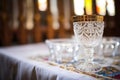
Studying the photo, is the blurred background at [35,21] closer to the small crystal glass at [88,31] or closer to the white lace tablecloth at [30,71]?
the white lace tablecloth at [30,71]

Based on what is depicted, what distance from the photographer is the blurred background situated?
9.00 feet

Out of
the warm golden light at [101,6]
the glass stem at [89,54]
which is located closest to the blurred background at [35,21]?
the warm golden light at [101,6]

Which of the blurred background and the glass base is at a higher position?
the blurred background

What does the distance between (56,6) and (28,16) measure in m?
0.58

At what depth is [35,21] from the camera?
2.99 metres

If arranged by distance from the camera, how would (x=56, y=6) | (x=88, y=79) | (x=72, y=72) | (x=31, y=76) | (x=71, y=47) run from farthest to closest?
(x=56, y=6)
(x=71, y=47)
(x=31, y=76)
(x=72, y=72)
(x=88, y=79)

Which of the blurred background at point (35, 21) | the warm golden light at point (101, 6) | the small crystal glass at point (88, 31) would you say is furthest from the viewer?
the blurred background at point (35, 21)

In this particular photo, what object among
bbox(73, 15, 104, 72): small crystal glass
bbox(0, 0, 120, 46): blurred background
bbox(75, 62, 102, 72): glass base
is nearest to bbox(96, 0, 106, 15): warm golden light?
bbox(73, 15, 104, 72): small crystal glass

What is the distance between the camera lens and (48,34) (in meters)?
3.13

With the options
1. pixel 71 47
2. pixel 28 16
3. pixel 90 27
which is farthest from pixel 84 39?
pixel 28 16

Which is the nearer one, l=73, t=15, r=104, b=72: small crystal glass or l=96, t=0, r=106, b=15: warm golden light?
l=73, t=15, r=104, b=72: small crystal glass

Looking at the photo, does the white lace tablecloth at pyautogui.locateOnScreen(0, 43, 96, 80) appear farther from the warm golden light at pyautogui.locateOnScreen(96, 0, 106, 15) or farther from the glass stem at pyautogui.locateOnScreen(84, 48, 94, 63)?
the warm golden light at pyautogui.locateOnScreen(96, 0, 106, 15)

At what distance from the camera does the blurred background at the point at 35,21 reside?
2744 millimetres

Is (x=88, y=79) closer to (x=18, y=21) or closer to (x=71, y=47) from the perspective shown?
(x=71, y=47)
